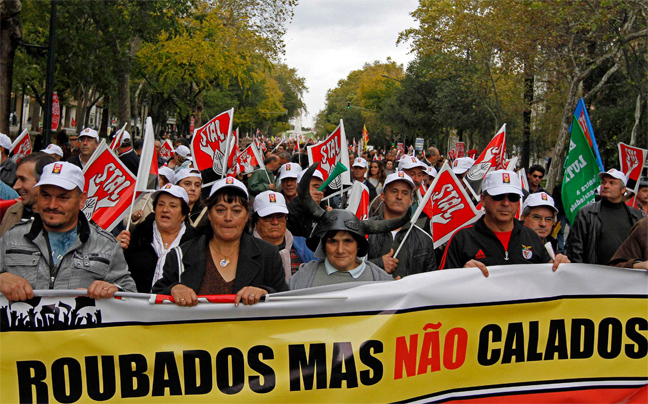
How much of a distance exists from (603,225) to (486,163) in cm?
270

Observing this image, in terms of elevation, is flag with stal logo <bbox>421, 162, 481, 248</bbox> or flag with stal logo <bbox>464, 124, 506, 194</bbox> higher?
flag with stal logo <bbox>464, 124, 506, 194</bbox>

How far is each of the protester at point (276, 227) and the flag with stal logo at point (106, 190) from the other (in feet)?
5.12

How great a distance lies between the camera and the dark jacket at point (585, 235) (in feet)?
20.2

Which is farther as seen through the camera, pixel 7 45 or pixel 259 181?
pixel 7 45

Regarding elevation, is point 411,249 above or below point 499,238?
below

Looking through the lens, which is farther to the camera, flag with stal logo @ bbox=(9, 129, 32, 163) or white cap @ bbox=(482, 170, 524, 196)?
flag with stal logo @ bbox=(9, 129, 32, 163)

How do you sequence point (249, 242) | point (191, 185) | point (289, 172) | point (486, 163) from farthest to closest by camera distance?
point (486, 163) → point (289, 172) → point (191, 185) → point (249, 242)

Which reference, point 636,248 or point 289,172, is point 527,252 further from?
point 289,172

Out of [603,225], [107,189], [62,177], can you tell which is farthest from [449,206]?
[62,177]

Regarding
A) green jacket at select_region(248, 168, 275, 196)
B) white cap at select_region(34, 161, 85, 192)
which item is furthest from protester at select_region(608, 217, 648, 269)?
green jacket at select_region(248, 168, 275, 196)

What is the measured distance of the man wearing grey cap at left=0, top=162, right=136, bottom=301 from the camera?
3.51 meters

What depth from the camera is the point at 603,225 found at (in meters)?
6.27

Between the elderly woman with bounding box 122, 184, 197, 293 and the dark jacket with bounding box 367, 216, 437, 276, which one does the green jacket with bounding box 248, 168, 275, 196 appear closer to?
the elderly woman with bounding box 122, 184, 197, 293

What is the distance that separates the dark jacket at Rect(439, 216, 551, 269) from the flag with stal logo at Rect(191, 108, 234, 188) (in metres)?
4.01
